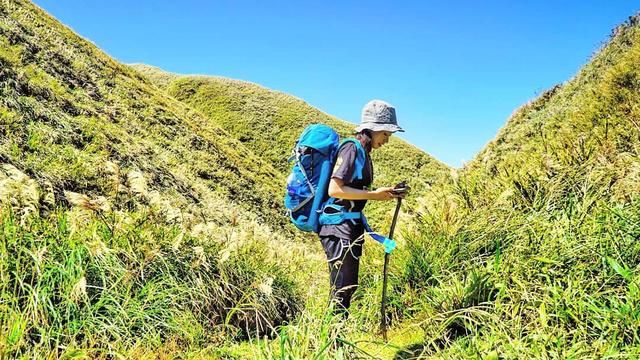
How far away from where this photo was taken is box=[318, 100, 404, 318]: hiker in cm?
397

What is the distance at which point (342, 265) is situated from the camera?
160 inches

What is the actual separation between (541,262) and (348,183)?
6.42ft

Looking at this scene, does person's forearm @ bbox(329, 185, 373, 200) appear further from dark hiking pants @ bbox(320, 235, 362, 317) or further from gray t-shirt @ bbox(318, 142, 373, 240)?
dark hiking pants @ bbox(320, 235, 362, 317)

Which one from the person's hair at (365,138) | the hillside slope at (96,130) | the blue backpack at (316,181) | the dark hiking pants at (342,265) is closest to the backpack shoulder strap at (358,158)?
the blue backpack at (316,181)

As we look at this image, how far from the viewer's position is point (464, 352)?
358cm

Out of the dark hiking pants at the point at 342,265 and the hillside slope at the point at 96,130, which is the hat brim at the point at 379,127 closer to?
the dark hiking pants at the point at 342,265

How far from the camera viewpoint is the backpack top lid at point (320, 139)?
13.3 ft

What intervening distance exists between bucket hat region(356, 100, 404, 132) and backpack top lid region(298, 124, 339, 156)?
0.88 ft

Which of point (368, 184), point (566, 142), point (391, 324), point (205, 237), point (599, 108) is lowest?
point (391, 324)

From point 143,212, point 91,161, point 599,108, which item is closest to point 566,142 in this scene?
point 599,108

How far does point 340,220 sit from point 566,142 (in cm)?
519

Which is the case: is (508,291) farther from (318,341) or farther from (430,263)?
(318,341)

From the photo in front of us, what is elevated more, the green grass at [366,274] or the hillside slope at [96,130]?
the hillside slope at [96,130]

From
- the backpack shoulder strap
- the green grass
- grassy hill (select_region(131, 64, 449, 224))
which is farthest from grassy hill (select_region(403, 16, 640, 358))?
grassy hill (select_region(131, 64, 449, 224))
